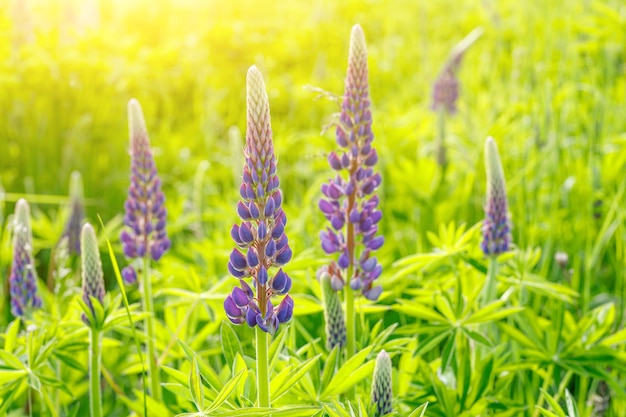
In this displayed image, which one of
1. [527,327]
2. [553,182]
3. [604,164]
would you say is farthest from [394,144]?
[527,327]

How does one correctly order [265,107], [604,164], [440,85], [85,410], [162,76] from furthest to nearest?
[162,76] → [440,85] → [604,164] → [85,410] → [265,107]

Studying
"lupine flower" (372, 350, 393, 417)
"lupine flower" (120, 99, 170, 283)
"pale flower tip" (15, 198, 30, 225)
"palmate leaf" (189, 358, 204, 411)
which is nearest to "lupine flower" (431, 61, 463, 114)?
"lupine flower" (120, 99, 170, 283)

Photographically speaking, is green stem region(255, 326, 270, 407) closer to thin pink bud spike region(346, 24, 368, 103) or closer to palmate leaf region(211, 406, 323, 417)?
palmate leaf region(211, 406, 323, 417)

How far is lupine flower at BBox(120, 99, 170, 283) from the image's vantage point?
211 centimetres

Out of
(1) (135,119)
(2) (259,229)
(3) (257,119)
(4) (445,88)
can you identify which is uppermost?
(4) (445,88)

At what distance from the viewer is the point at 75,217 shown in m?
3.27

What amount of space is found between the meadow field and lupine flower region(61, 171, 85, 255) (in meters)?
0.01

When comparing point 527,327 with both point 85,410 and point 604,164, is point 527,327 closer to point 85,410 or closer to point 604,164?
point 604,164

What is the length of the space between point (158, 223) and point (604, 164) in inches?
79.2

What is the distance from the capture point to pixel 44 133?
506 cm

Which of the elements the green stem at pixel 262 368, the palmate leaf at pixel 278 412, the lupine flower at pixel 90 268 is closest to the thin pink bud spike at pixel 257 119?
the green stem at pixel 262 368

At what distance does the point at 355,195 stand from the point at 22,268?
1059 mm

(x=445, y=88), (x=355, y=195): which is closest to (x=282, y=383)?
(x=355, y=195)

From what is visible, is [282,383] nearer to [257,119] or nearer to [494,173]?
[257,119]
